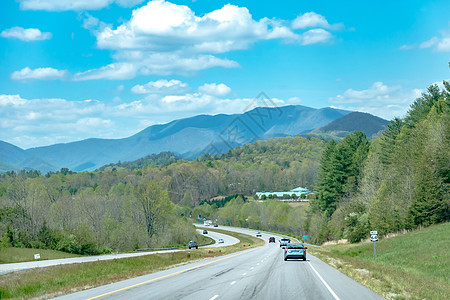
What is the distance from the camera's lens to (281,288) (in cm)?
1866

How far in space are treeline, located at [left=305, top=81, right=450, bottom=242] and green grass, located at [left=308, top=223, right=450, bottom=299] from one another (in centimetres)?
936

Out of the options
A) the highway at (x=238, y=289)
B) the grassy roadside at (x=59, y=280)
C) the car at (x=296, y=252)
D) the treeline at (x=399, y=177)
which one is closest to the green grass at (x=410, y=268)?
the highway at (x=238, y=289)

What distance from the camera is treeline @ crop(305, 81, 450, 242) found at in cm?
5459

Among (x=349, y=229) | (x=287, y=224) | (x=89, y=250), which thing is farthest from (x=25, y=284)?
(x=287, y=224)

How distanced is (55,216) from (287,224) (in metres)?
77.5

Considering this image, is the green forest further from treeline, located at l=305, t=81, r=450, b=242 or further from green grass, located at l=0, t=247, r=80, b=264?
green grass, located at l=0, t=247, r=80, b=264

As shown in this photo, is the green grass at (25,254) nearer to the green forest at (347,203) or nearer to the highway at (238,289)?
the green forest at (347,203)

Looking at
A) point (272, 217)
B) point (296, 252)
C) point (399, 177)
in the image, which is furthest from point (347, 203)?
point (272, 217)

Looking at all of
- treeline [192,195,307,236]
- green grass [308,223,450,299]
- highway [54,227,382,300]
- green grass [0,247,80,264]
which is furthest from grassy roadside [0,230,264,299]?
treeline [192,195,307,236]

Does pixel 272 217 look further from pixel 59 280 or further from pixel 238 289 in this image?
pixel 238 289

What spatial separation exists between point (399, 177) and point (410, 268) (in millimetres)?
39593

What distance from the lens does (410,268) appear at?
94.4ft

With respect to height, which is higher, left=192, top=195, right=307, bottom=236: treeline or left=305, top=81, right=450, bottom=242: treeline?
left=305, top=81, right=450, bottom=242: treeline

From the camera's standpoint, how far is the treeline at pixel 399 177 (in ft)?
179
